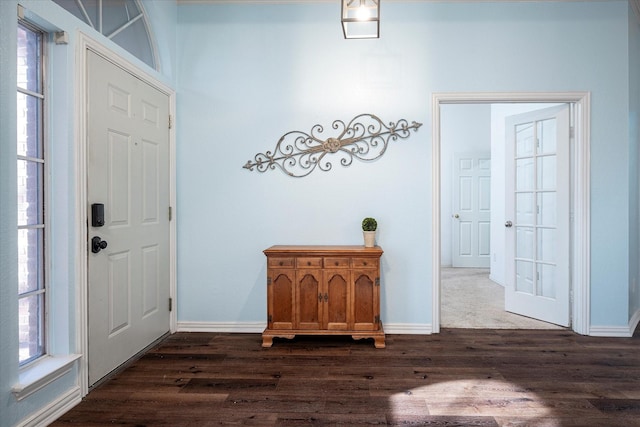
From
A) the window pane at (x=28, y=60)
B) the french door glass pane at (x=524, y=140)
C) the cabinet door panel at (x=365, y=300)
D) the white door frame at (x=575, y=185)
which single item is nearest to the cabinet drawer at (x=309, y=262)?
the cabinet door panel at (x=365, y=300)

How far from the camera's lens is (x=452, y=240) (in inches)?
273

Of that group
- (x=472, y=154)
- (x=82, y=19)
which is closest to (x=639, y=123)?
(x=472, y=154)

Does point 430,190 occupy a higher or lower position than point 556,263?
higher

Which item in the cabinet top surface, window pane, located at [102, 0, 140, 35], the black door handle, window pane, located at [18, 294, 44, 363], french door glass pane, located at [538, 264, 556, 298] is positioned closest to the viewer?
window pane, located at [18, 294, 44, 363]

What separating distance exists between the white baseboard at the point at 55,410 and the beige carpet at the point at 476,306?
8.91 ft

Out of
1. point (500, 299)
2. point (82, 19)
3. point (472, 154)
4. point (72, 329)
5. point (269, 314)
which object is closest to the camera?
point (72, 329)

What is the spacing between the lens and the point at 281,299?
301cm

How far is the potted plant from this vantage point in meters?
3.13

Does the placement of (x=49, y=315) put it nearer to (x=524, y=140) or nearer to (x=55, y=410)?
(x=55, y=410)

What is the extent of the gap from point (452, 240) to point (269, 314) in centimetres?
474

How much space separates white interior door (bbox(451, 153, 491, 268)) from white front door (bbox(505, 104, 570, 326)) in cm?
304

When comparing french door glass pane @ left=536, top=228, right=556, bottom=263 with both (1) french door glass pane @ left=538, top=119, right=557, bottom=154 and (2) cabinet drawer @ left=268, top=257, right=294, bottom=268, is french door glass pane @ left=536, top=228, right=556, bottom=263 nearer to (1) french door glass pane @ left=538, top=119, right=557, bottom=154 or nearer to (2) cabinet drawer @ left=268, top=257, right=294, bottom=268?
(1) french door glass pane @ left=538, top=119, right=557, bottom=154

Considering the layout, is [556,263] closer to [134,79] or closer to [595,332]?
[595,332]

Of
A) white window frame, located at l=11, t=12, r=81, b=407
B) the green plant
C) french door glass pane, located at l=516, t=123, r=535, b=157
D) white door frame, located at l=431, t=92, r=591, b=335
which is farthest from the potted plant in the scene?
white window frame, located at l=11, t=12, r=81, b=407
